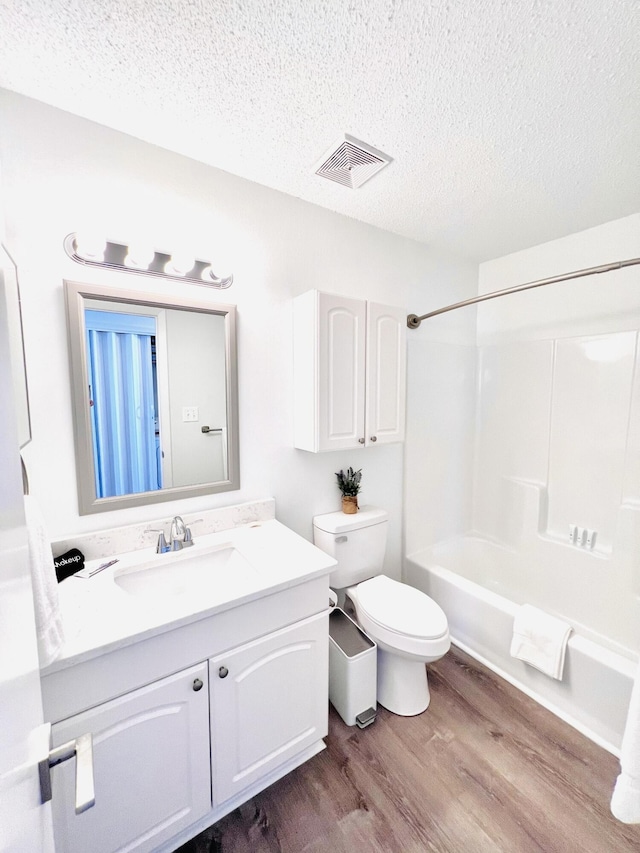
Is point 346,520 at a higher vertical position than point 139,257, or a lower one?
lower

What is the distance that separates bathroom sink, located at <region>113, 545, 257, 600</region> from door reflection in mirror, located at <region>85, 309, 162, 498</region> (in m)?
0.29

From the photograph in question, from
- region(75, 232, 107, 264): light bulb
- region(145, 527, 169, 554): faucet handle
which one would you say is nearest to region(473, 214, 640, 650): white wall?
region(145, 527, 169, 554): faucet handle

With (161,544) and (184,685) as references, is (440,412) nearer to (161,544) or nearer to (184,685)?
(161,544)

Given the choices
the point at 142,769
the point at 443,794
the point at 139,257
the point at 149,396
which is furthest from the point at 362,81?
the point at 443,794

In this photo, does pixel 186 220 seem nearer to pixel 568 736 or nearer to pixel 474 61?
pixel 474 61

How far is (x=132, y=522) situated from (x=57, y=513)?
9.6 inches

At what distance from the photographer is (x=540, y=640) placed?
5.33 feet

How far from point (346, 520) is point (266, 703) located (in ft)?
2.74

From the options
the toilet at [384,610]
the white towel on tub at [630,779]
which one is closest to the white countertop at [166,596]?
the toilet at [384,610]

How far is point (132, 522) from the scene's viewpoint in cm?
137

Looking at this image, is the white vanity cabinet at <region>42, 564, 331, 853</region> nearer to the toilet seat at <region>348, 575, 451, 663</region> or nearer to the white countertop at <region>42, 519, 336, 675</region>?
the white countertop at <region>42, 519, 336, 675</region>

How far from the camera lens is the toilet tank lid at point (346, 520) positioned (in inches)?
69.2

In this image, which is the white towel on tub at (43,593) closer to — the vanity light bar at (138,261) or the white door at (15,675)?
the white door at (15,675)

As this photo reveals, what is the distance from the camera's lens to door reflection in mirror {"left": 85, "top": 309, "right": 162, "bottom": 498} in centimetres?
127
